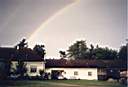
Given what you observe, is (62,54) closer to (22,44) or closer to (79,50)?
(79,50)

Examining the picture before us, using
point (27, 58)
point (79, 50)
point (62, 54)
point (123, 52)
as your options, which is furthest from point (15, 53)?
point (123, 52)

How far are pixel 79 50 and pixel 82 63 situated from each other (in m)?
0.40

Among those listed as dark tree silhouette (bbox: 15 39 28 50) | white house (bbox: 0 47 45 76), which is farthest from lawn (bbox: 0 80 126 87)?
dark tree silhouette (bbox: 15 39 28 50)

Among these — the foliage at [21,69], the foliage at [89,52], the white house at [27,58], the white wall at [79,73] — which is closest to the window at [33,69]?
the white house at [27,58]

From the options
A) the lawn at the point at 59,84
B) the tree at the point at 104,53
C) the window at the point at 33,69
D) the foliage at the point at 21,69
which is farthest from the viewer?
the window at the point at 33,69

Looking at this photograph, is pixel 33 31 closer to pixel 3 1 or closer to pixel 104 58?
pixel 3 1

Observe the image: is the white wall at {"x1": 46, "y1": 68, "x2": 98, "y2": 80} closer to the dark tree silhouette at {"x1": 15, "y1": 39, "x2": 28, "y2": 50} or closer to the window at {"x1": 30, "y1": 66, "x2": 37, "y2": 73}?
the window at {"x1": 30, "y1": 66, "x2": 37, "y2": 73}

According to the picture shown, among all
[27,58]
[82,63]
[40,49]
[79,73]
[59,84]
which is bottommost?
[59,84]

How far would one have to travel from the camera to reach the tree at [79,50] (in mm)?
8219

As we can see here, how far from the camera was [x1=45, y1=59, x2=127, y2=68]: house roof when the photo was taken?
8.24 metres

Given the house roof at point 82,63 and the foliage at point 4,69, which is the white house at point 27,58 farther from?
the house roof at point 82,63

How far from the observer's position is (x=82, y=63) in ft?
28.8

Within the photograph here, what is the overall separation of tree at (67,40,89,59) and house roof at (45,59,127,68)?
0.40ft

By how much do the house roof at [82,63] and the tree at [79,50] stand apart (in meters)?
0.12
